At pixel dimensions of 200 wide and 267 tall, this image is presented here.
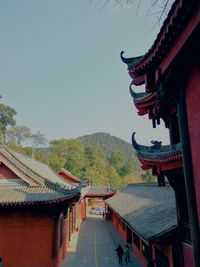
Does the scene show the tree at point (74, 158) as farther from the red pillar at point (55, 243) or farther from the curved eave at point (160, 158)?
the curved eave at point (160, 158)

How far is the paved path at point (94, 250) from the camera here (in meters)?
15.9

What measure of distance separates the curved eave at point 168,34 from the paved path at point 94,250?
1412cm

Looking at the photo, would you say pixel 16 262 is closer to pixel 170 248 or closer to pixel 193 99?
pixel 170 248

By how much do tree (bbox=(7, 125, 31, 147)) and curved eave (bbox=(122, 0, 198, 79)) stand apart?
7517 centimetres

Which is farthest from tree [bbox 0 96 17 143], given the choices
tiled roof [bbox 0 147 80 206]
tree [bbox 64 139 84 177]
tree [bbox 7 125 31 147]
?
tiled roof [bbox 0 147 80 206]

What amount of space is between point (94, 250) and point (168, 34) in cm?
1864

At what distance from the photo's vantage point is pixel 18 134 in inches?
3083

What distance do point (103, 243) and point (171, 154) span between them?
18089 millimetres

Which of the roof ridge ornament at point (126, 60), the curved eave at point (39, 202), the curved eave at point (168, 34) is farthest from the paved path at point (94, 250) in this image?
the curved eave at point (168, 34)

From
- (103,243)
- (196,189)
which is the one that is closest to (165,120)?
(196,189)

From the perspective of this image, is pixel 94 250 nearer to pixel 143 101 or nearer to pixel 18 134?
pixel 143 101

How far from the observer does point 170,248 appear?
29.3ft

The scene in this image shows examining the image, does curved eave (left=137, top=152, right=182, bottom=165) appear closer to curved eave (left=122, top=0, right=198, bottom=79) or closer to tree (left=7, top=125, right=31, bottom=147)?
curved eave (left=122, top=0, right=198, bottom=79)

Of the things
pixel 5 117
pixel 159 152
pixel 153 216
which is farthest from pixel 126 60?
pixel 5 117
